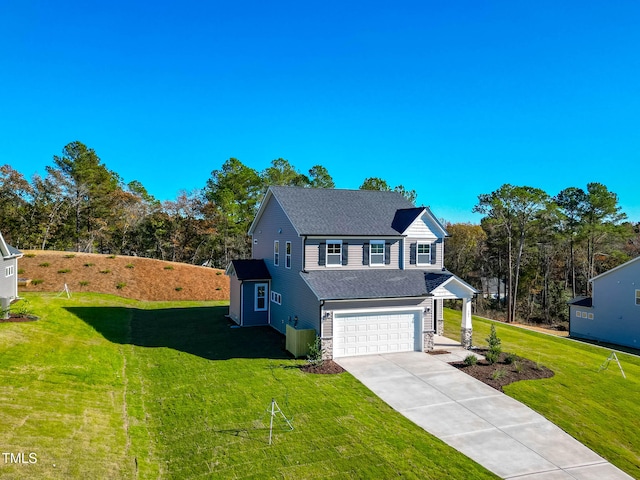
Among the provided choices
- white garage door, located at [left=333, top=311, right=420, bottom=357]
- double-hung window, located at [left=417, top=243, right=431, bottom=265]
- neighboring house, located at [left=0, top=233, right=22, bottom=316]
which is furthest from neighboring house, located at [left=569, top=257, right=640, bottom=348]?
neighboring house, located at [left=0, top=233, right=22, bottom=316]

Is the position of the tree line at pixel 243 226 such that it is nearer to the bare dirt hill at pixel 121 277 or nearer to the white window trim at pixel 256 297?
the bare dirt hill at pixel 121 277

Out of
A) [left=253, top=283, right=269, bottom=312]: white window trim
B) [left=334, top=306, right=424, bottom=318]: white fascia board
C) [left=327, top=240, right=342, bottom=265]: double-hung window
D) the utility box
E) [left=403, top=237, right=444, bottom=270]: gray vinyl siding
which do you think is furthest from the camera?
[left=253, top=283, right=269, bottom=312]: white window trim

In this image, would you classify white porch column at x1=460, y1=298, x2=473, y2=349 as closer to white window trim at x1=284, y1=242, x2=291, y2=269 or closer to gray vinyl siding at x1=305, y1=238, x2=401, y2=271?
gray vinyl siding at x1=305, y1=238, x2=401, y2=271

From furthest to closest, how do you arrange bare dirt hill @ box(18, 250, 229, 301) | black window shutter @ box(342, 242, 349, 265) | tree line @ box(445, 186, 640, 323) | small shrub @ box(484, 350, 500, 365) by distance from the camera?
tree line @ box(445, 186, 640, 323) → bare dirt hill @ box(18, 250, 229, 301) → black window shutter @ box(342, 242, 349, 265) → small shrub @ box(484, 350, 500, 365)

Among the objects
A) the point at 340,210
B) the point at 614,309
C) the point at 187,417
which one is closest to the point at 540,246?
the point at 614,309

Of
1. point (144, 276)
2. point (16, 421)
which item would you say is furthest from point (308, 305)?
point (144, 276)

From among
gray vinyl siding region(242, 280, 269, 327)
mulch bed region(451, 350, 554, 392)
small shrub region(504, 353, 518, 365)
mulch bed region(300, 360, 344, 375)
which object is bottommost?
mulch bed region(451, 350, 554, 392)
